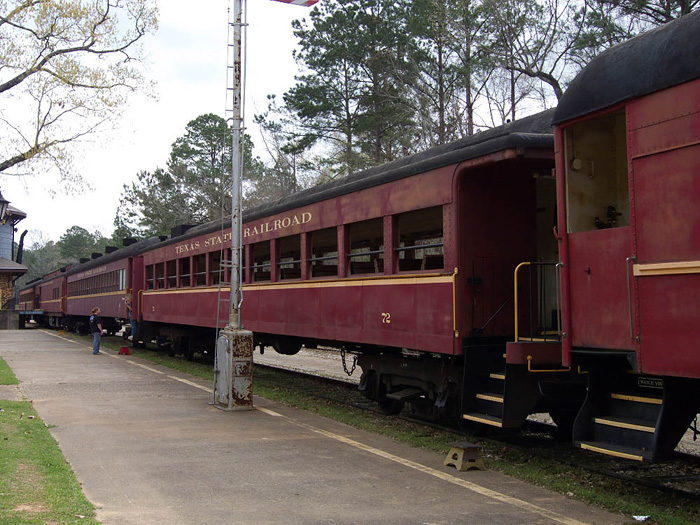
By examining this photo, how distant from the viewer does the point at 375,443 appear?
25.3ft

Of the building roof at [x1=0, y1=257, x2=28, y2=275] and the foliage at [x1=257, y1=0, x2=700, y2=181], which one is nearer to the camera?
the foliage at [x1=257, y1=0, x2=700, y2=181]

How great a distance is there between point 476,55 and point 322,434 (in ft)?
70.7

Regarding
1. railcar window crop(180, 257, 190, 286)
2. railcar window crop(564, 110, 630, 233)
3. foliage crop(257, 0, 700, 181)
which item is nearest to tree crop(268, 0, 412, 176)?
foliage crop(257, 0, 700, 181)

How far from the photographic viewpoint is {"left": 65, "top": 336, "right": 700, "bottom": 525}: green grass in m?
5.36

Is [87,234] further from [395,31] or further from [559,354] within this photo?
[559,354]

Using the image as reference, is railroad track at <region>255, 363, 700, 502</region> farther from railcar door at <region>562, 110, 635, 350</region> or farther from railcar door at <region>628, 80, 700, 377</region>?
railcar door at <region>628, 80, 700, 377</region>

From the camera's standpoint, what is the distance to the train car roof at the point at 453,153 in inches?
271

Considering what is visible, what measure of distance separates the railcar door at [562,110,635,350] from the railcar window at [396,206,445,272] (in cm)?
211

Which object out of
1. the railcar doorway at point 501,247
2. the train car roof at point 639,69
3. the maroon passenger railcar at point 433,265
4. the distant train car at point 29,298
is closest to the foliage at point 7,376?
the maroon passenger railcar at point 433,265

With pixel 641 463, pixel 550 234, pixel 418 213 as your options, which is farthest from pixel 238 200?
pixel 641 463

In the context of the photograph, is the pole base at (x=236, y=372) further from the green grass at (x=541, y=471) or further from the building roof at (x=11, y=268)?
the building roof at (x=11, y=268)

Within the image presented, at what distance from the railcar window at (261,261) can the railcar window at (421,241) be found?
4260 mm

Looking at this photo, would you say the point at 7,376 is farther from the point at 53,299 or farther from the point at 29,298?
the point at 29,298

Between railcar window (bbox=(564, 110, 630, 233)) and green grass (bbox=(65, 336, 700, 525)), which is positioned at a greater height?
railcar window (bbox=(564, 110, 630, 233))
